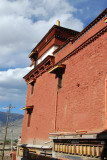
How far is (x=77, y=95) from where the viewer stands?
11594mm

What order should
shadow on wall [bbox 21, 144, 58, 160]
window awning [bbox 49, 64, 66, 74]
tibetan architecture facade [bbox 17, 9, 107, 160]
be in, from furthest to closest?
window awning [bbox 49, 64, 66, 74], shadow on wall [bbox 21, 144, 58, 160], tibetan architecture facade [bbox 17, 9, 107, 160]

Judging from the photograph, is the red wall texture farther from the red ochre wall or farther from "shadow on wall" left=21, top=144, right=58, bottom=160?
"shadow on wall" left=21, top=144, right=58, bottom=160

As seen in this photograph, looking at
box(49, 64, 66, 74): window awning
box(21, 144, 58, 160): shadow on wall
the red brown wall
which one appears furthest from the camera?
box(49, 64, 66, 74): window awning

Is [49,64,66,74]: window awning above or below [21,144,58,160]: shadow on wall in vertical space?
above

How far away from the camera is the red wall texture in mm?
9875

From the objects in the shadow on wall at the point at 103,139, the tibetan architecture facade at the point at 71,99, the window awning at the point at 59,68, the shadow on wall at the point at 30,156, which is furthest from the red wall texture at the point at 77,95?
the shadow on wall at the point at 103,139

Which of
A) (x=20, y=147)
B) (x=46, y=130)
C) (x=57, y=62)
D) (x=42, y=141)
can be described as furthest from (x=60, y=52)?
(x=20, y=147)

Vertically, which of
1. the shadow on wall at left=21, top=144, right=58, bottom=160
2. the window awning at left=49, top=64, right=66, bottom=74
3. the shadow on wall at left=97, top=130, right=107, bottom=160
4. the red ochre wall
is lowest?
the shadow on wall at left=21, top=144, right=58, bottom=160

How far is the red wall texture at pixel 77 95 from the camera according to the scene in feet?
32.4

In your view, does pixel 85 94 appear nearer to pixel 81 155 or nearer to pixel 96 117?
pixel 96 117

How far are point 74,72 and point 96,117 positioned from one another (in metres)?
3.72

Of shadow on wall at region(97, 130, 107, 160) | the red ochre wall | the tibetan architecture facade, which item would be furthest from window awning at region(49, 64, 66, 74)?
shadow on wall at region(97, 130, 107, 160)

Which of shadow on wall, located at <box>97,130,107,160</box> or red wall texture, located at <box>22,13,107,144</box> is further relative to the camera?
red wall texture, located at <box>22,13,107,144</box>

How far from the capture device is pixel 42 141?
14516mm
